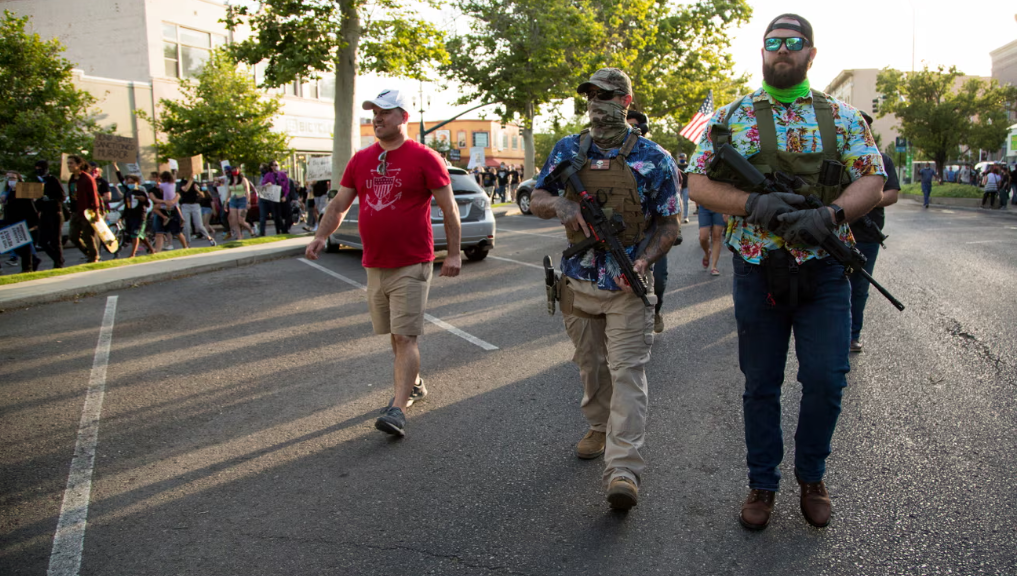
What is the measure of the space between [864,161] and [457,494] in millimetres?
2308

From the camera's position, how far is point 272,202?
19.5 metres

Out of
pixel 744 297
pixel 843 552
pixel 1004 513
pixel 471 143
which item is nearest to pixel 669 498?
pixel 843 552

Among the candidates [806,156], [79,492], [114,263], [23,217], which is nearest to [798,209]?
[806,156]

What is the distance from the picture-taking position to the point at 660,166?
3514mm

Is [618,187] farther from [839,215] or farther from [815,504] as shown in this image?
[815,504]

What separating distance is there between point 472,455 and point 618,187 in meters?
1.65

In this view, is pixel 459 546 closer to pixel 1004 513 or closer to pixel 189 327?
pixel 1004 513

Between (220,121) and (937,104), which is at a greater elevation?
(937,104)

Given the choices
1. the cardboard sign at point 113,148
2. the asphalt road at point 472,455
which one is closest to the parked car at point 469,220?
the asphalt road at point 472,455

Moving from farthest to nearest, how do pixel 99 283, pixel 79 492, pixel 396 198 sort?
pixel 99 283
pixel 396 198
pixel 79 492

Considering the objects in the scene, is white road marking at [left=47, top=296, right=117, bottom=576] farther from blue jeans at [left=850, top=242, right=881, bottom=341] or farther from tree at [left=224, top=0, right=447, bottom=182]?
tree at [left=224, top=0, right=447, bottom=182]

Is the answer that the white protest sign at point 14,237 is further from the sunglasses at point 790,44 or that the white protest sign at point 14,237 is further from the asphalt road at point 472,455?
the sunglasses at point 790,44

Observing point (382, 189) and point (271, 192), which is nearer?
point (382, 189)

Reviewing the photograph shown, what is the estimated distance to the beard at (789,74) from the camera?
2.99 m
